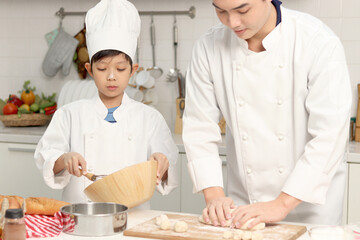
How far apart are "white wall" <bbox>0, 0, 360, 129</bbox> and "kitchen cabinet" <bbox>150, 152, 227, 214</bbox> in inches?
22.2

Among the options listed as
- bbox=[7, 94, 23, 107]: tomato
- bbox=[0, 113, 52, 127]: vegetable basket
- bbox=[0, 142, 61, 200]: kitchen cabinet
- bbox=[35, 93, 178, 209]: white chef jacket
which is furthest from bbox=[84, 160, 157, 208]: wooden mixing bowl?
bbox=[7, 94, 23, 107]: tomato

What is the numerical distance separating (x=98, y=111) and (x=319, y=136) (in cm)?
78

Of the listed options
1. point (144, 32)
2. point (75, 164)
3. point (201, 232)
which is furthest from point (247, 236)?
point (144, 32)

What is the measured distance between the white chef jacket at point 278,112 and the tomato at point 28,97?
1.86 meters

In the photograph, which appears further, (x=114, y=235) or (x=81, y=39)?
(x=81, y=39)

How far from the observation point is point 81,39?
3.37 meters

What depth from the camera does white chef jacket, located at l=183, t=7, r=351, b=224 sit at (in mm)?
1533

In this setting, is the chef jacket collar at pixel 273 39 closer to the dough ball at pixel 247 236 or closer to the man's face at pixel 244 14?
the man's face at pixel 244 14

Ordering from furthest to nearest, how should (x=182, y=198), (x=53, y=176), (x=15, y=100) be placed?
(x=15, y=100) < (x=182, y=198) < (x=53, y=176)

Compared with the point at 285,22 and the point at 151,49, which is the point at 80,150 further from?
the point at 151,49

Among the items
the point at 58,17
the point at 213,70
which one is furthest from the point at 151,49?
the point at 213,70

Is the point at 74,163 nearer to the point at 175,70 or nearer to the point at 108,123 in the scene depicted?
the point at 108,123

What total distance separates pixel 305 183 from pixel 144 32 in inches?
77.9

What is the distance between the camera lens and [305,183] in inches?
59.6
